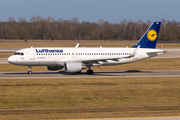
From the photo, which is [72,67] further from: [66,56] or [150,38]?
[150,38]

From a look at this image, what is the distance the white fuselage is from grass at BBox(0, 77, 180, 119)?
284 inches

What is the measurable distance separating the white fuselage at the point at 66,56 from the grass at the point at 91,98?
23.7ft

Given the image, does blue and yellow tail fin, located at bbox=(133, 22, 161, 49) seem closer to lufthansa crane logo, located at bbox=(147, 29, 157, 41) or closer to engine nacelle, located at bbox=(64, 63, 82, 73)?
lufthansa crane logo, located at bbox=(147, 29, 157, 41)

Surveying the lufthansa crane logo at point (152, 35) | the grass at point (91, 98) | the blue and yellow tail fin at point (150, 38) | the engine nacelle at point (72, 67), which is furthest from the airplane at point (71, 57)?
the grass at point (91, 98)

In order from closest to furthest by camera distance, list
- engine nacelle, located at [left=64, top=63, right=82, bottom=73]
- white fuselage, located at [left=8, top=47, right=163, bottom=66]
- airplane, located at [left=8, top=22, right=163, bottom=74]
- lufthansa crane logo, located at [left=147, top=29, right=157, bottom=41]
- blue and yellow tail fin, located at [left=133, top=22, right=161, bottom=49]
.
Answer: engine nacelle, located at [left=64, top=63, right=82, bottom=73]
airplane, located at [left=8, top=22, right=163, bottom=74]
white fuselage, located at [left=8, top=47, right=163, bottom=66]
blue and yellow tail fin, located at [left=133, top=22, right=161, bottom=49]
lufthansa crane logo, located at [left=147, top=29, right=157, bottom=41]

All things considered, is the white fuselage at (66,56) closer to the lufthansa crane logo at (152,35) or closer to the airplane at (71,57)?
the airplane at (71,57)

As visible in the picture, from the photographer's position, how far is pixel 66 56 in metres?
36.4

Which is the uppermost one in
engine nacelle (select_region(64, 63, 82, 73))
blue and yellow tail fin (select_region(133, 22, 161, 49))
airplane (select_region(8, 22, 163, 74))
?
blue and yellow tail fin (select_region(133, 22, 161, 49))

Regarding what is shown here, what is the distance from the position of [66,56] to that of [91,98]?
655 inches

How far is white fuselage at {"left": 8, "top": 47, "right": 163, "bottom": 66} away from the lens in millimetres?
35312

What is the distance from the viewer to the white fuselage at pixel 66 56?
35312mm

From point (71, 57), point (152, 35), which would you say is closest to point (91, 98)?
point (71, 57)

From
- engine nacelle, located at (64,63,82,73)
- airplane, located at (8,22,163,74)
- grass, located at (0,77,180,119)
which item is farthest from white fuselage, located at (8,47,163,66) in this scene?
grass, located at (0,77,180,119)

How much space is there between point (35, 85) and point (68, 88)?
13.0 feet
